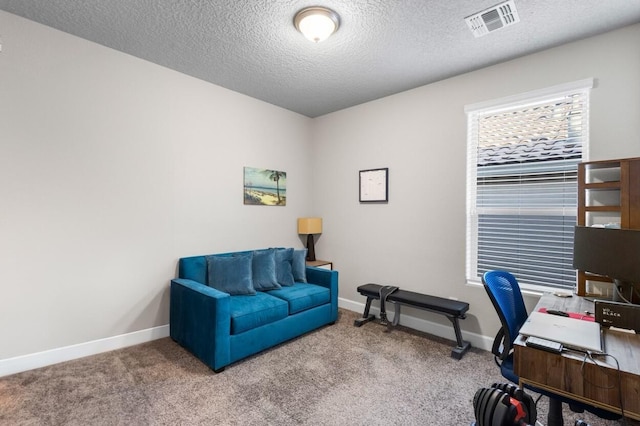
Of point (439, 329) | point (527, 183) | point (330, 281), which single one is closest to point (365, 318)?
point (330, 281)

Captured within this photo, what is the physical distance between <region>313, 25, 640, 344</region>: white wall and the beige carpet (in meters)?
0.94

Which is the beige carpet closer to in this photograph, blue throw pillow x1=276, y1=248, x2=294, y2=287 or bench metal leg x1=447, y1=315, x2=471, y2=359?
bench metal leg x1=447, y1=315, x2=471, y2=359

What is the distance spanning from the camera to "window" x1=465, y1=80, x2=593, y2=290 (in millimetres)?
2688

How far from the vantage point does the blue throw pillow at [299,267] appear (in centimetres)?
380

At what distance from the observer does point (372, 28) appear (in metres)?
2.45

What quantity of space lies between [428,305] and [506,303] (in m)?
1.21

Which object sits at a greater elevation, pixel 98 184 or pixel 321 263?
pixel 98 184

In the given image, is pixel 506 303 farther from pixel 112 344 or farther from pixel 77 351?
pixel 77 351

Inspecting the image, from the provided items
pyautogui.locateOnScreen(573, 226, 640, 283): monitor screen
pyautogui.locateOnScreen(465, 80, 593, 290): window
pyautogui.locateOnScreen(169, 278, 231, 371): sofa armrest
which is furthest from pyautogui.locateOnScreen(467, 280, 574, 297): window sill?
pyautogui.locateOnScreen(169, 278, 231, 371): sofa armrest

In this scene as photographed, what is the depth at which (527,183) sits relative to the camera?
115 inches

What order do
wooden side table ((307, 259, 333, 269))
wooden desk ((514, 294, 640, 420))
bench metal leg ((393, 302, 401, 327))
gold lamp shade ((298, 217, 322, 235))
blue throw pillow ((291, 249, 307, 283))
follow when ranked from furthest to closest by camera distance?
gold lamp shade ((298, 217, 322, 235)) → wooden side table ((307, 259, 333, 269)) → blue throw pillow ((291, 249, 307, 283)) → bench metal leg ((393, 302, 401, 327)) → wooden desk ((514, 294, 640, 420))

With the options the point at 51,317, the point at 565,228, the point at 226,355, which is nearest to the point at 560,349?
the point at 565,228

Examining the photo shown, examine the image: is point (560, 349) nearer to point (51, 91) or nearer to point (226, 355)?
point (226, 355)

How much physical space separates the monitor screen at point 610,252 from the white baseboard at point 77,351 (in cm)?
370
